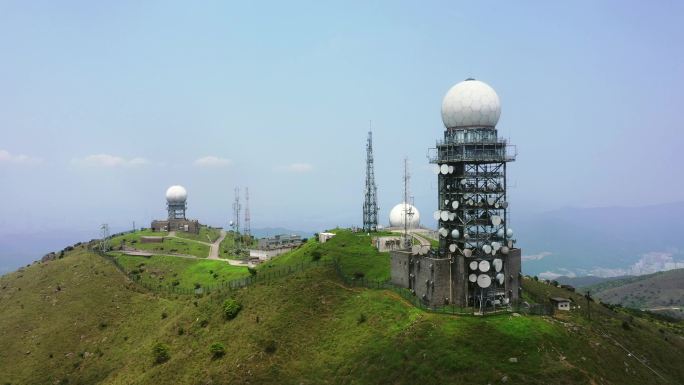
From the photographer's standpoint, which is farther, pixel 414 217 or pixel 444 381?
pixel 414 217

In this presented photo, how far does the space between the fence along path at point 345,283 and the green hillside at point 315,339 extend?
58.4 inches

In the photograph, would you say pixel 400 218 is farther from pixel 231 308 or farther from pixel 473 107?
pixel 231 308

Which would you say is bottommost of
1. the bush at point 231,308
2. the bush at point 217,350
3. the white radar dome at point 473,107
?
the bush at point 217,350

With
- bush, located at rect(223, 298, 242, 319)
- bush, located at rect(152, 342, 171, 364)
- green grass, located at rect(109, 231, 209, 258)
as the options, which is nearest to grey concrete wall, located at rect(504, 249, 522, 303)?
bush, located at rect(223, 298, 242, 319)

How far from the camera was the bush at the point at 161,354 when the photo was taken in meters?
67.7

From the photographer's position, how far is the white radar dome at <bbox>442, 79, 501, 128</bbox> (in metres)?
68.8

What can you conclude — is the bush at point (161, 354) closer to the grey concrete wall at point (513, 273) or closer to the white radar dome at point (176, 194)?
the grey concrete wall at point (513, 273)

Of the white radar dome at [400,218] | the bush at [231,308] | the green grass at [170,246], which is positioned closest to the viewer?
the bush at [231,308]

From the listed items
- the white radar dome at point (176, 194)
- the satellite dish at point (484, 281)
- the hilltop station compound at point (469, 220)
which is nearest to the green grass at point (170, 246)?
the white radar dome at point (176, 194)

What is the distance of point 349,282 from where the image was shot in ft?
242

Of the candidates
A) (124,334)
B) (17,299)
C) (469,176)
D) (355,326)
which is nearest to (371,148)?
(469,176)

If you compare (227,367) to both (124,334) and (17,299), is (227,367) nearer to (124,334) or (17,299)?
(124,334)

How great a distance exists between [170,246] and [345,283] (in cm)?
7379

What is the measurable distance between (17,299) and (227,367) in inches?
2786
